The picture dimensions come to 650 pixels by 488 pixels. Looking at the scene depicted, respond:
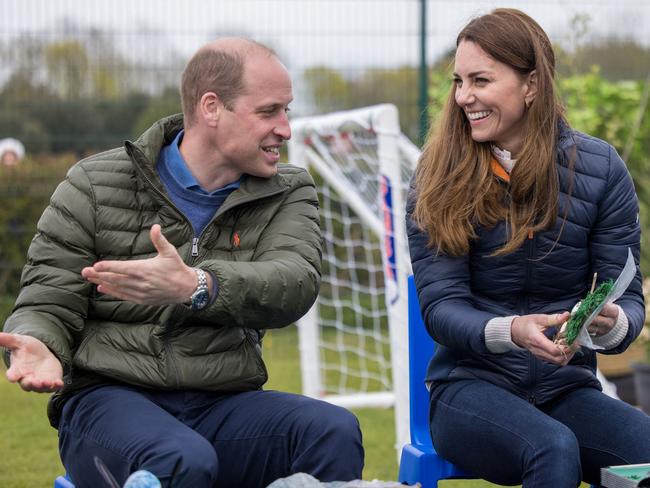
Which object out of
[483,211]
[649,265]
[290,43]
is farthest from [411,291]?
[290,43]

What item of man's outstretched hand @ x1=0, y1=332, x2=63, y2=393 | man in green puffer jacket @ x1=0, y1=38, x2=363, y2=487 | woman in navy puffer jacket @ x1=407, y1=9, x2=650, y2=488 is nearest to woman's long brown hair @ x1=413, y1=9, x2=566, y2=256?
woman in navy puffer jacket @ x1=407, y1=9, x2=650, y2=488

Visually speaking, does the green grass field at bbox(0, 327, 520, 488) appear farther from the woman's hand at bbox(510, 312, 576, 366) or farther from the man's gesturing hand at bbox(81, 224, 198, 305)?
the man's gesturing hand at bbox(81, 224, 198, 305)

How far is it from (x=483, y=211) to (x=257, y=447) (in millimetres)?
855

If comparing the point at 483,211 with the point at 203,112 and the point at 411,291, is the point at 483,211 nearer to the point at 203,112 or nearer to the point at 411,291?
the point at 411,291

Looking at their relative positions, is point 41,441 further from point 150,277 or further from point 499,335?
point 499,335

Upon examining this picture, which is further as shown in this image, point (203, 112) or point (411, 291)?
point (411, 291)

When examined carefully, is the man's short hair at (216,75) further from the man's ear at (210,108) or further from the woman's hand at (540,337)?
the woman's hand at (540,337)

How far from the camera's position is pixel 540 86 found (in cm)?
314

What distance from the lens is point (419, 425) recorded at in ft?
11.2

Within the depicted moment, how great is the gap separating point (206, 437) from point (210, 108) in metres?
0.87

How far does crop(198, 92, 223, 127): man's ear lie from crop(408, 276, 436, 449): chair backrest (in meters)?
0.77

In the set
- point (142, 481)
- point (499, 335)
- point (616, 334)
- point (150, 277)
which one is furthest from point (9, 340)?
point (616, 334)

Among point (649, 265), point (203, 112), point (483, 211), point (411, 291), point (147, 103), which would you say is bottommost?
point (649, 265)

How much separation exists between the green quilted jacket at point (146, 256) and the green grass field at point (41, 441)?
67.0 inches
